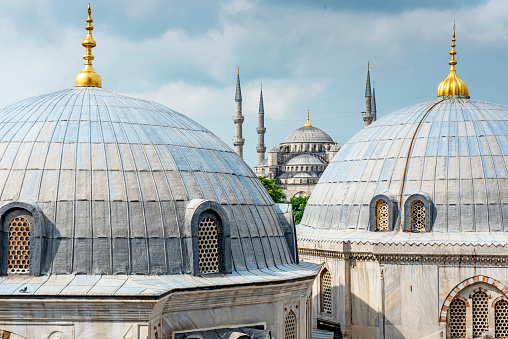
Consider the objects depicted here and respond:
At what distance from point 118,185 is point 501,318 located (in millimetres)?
12226

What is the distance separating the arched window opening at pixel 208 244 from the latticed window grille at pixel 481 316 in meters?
9.82

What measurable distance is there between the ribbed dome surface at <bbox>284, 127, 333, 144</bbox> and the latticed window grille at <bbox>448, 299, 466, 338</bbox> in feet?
295

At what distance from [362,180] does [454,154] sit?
301 centimetres

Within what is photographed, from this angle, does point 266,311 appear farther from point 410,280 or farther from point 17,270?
point 410,280

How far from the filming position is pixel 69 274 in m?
13.9

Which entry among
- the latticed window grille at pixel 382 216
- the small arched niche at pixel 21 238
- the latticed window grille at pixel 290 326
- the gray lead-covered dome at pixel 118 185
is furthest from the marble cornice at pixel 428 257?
→ the small arched niche at pixel 21 238

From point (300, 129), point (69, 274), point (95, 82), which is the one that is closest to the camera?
point (69, 274)

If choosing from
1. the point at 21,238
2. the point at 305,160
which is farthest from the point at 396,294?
the point at 305,160

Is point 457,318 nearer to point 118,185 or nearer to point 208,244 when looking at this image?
point 208,244

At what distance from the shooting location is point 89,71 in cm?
1853

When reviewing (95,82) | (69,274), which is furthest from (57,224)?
(95,82)

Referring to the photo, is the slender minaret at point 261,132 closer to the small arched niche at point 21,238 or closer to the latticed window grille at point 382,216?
the latticed window grille at point 382,216

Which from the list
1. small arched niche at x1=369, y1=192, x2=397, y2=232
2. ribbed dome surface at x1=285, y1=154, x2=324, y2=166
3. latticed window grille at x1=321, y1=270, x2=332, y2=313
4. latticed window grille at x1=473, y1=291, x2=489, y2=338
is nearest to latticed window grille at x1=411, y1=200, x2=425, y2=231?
small arched niche at x1=369, y1=192, x2=397, y2=232

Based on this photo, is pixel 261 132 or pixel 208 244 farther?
pixel 261 132
